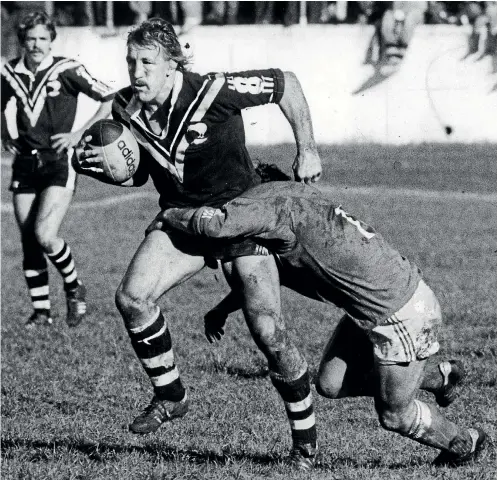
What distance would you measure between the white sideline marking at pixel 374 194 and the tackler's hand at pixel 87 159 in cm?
1245

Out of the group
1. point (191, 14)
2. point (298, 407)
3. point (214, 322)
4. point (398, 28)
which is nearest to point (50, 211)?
point (214, 322)

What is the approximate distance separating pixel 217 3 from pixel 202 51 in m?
0.95

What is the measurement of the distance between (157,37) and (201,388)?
258cm

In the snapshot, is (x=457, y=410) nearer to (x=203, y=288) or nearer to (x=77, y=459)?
(x=77, y=459)

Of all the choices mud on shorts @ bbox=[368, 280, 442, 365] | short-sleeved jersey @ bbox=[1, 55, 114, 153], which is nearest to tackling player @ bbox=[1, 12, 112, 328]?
short-sleeved jersey @ bbox=[1, 55, 114, 153]

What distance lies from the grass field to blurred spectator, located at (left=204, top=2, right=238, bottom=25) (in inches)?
303

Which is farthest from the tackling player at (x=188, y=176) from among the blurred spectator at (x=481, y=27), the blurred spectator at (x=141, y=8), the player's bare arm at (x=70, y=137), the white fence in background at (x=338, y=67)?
the blurred spectator at (x=141, y=8)

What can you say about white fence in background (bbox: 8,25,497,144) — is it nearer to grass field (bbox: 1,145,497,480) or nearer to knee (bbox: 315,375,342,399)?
grass field (bbox: 1,145,497,480)

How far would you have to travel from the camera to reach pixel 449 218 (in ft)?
50.9

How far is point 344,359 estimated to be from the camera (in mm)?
5168

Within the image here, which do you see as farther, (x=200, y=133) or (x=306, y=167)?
(x=200, y=133)

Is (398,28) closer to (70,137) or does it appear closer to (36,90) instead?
(36,90)

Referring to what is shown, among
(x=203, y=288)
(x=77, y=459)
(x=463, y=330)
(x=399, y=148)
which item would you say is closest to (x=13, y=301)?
(x=203, y=288)

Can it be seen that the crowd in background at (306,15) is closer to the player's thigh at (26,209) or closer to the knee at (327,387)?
the player's thigh at (26,209)
